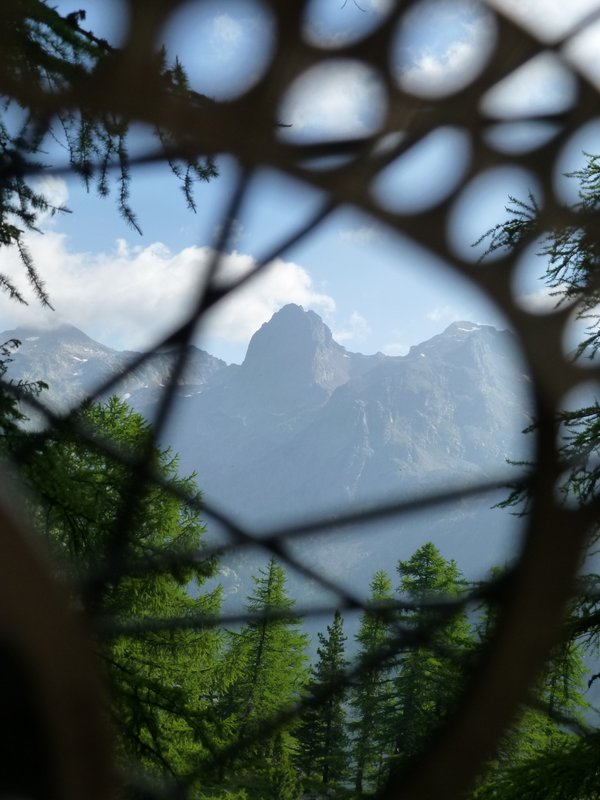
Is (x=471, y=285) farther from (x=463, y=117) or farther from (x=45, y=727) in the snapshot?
(x=45, y=727)

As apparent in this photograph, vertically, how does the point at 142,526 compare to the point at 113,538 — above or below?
above

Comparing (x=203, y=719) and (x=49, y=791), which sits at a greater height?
(x=203, y=719)

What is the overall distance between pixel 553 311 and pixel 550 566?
351 mm

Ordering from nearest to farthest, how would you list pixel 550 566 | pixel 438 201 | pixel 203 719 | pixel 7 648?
pixel 7 648 → pixel 550 566 → pixel 438 201 → pixel 203 719

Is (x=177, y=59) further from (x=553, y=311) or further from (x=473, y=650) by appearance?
(x=473, y=650)

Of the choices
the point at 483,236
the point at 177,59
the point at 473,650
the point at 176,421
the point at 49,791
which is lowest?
the point at 49,791

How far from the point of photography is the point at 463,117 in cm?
104

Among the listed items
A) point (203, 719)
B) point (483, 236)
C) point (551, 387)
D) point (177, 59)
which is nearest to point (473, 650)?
point (551, 387)

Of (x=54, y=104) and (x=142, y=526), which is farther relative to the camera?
(x=142, y=526)

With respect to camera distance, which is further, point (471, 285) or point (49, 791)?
point (471, 285)

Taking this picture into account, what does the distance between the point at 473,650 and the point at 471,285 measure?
0.47 m

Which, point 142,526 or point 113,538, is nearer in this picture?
point 113,538

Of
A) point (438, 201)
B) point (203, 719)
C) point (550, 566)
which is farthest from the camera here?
point (203, 719)

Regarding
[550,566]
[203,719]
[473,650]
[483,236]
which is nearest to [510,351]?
[483,236]
